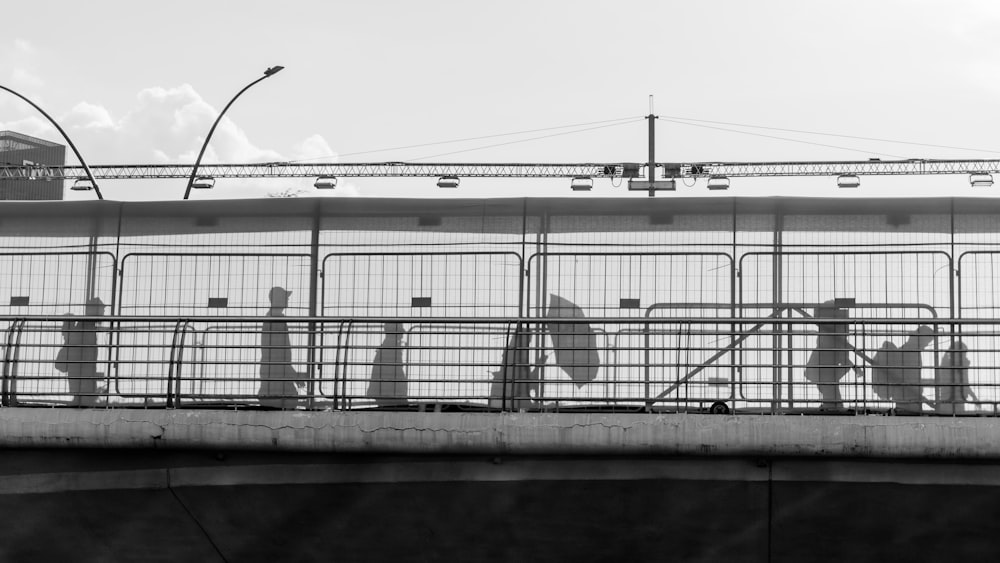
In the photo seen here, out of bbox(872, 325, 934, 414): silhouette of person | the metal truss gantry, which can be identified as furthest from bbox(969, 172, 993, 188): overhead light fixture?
bbox(872, 325, 934, 414): silhouette of person

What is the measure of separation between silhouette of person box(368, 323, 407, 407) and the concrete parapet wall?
94 centimetres

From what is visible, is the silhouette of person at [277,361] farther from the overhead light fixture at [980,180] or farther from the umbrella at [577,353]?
the overhead light fixture at [980,180]

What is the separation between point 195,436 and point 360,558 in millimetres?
1658

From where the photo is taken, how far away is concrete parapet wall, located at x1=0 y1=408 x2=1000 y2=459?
26.7 feet

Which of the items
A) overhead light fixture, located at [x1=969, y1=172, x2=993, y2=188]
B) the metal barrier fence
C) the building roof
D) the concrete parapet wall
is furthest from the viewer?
the building roof

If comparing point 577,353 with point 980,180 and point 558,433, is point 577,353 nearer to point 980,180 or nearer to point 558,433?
point 558,433

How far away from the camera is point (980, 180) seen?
80.8 meters

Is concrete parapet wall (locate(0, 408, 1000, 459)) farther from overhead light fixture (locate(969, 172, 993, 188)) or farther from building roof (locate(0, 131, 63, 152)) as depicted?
building roof (locate(0, 131, 63, 152))

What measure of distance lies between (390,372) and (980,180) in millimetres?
79308

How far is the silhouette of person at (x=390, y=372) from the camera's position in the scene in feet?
30.9

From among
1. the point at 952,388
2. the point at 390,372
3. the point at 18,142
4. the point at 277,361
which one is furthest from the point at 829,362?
the point at 18,142

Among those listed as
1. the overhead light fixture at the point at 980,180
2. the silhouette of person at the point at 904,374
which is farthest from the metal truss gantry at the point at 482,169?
the silhouette of person at the point at 904,374

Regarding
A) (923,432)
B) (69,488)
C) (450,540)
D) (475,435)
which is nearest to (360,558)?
(450,540)

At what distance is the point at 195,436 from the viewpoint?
8.42 meters
